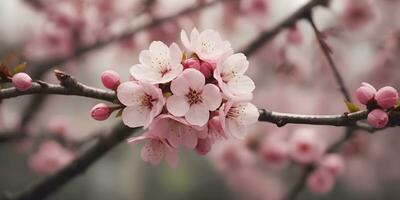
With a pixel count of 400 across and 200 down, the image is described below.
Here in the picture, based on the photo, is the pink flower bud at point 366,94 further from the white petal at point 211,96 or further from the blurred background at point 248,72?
the blurred background at point 248,72

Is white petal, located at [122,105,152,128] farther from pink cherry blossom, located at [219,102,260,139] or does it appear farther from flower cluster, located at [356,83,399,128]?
flower cluster, located at [356,83,399,128]

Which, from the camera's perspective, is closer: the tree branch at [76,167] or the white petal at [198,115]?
the white petal at [198,115]

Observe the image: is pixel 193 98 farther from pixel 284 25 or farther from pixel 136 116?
pixel 284 25

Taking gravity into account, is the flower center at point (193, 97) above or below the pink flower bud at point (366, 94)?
above

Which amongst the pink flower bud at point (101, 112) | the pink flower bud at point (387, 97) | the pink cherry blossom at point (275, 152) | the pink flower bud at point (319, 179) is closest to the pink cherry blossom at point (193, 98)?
the pink flower bud at point (101, 112)

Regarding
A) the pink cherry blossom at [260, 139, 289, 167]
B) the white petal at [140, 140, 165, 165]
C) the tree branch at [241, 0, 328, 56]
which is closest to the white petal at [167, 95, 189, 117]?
the white petal at [140, 140, 165, 165]

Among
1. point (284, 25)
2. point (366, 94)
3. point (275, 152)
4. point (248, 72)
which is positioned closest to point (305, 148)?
point (275, 152)

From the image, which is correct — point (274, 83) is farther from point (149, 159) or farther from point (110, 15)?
point (149, 159)
